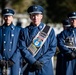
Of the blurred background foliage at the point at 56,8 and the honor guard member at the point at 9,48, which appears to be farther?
the blurred background foliage at the point at 56,8

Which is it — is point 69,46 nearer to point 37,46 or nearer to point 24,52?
point 37,46

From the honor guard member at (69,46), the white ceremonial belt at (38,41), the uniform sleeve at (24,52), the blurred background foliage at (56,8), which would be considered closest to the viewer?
the uniform sleeve at (24,52)

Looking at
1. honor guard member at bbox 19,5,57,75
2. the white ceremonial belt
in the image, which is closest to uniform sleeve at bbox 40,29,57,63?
honor guard member at bbox 19,5,57,75

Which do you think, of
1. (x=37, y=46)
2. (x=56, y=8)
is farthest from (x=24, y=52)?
(x=56, y=8)

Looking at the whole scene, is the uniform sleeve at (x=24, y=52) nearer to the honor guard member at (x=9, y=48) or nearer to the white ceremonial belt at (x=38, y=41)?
the white ceremonial belt at (x=38, y=41)

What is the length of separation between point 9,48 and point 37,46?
0.78 metres

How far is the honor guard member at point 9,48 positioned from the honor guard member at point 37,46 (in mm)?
512

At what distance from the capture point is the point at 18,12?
36.5 meters

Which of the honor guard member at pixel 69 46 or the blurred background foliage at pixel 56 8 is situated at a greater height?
the honor guard member at pixel 69 46

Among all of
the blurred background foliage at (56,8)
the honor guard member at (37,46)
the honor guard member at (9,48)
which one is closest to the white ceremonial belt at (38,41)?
the honor guard member at (37,46)

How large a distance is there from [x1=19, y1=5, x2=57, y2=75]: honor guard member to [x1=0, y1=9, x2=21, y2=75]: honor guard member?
0.51 metres

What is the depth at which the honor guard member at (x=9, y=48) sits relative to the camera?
375 inches

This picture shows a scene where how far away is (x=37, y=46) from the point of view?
9.02 m

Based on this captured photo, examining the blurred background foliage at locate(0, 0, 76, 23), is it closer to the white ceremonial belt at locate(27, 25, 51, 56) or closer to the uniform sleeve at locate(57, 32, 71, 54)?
the uniform sleeve at locate(57, 32, 71, 54)
